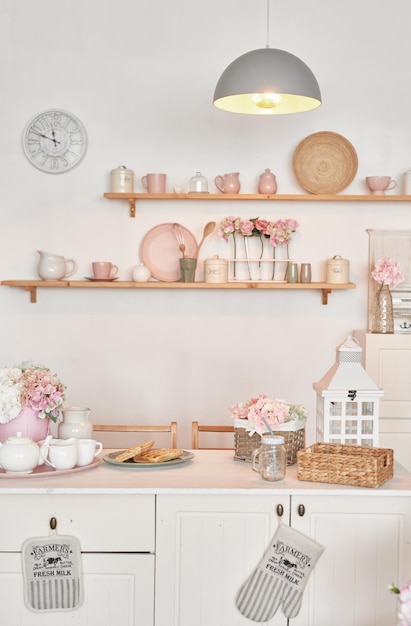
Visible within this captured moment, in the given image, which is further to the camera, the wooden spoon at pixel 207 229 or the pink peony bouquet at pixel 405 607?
the wooden spoon at pixel 207 229

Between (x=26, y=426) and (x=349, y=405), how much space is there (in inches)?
42.5

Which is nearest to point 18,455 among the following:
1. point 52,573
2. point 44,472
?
point 44,472

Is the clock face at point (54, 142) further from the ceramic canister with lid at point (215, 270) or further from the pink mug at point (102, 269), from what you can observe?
the ceramic canister with lid at point (215, 270)

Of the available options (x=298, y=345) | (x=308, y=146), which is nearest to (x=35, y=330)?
(x=298, y=345)

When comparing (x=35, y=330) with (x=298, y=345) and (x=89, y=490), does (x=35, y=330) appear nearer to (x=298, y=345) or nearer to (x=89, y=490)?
(x=298, y=345)

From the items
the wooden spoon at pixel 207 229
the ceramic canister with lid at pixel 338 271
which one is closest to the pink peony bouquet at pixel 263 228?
the wooden spoon at pixel 207 229

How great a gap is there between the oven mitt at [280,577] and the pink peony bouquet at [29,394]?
2.76 ft

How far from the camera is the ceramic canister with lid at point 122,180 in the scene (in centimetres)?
458

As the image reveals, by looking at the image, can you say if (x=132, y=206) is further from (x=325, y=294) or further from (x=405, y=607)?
(x=405, y=607)

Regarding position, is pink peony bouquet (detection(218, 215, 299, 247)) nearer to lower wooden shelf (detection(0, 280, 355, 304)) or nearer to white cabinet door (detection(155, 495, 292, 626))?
lower wooden shelf (detection(0, 280, 355, 304))

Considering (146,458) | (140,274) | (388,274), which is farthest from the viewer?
(140,274)

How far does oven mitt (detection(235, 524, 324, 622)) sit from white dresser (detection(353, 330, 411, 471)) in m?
1.85

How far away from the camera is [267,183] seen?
15.0ft

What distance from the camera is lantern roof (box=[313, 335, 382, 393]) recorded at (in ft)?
9.50
